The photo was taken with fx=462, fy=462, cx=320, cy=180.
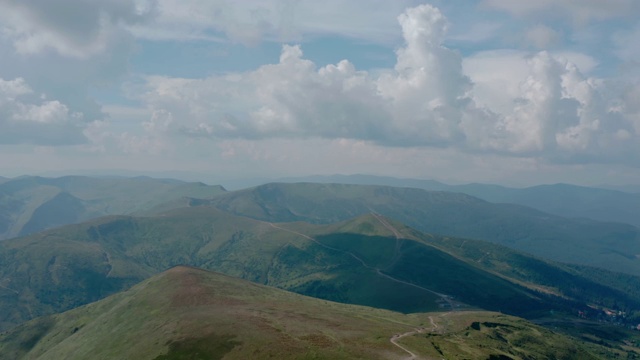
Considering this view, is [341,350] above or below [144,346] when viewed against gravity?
above

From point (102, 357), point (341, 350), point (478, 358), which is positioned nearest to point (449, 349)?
point (478, 358)

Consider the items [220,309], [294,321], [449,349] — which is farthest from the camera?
[220,309]

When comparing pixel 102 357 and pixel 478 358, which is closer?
pixel 478 358

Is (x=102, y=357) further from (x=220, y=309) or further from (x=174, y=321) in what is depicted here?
(x=220, y=309)

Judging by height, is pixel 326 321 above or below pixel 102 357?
above

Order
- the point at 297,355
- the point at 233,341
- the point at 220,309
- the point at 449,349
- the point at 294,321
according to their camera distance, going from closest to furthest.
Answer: the point at 297,355 → the point at 233,341 → the point at 449,349 → the point at 294,321 → the point at 220,309

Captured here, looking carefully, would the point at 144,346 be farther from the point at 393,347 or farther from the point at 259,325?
the point at 393,347

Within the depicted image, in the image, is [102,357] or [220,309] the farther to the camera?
[220,309]

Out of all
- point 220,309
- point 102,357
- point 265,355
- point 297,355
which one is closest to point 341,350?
point 297,355

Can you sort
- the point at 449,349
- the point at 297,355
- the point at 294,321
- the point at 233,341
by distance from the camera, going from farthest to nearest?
the point at 294,321, the point at 449,349, the point at 233,341, the point at 297,355
